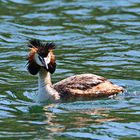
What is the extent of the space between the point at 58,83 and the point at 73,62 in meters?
2.88

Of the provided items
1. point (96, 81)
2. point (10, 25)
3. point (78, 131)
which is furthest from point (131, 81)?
point (10, 25)

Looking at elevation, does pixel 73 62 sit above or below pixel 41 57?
below

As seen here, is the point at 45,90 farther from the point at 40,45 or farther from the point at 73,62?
the point at 73,62

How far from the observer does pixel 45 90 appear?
17.6m

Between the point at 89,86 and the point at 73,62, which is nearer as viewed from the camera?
the point at 89,86

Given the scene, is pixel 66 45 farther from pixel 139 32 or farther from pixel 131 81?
pixel 131 81

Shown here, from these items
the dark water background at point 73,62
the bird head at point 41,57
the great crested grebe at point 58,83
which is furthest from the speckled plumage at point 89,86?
the bird head at point 41,57

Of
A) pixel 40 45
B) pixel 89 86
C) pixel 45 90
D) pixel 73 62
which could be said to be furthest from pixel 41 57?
pixel 73 62

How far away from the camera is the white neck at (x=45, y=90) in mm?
17547

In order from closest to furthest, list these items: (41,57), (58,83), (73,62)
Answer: (41,57) < (58,83) < (73,62)

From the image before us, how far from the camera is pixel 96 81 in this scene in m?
17.9

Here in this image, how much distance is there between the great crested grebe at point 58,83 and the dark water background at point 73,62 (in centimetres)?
30

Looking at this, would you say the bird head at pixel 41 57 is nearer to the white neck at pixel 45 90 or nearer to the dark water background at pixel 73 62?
the white neck at pixel 45 90

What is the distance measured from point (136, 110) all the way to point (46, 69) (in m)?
2.37
